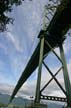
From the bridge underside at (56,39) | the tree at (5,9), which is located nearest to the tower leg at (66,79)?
the bridge underside at (56,39)

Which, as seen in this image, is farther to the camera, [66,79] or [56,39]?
[56,39]

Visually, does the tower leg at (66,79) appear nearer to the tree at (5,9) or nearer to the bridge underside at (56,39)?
the bridge underside at (56,39)

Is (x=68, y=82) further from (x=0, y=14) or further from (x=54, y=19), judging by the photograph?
(x=0, y=14)

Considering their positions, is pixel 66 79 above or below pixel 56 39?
below

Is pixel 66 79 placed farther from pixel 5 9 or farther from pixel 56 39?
pixel 5 9

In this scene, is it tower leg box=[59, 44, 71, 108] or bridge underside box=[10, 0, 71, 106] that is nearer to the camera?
bridge underside box=[10, 0, 71, 106]

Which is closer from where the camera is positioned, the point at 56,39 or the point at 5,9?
the point at 5,9

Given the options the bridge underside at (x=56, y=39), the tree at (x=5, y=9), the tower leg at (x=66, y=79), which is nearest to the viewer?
the tree at (x=5, y=9)

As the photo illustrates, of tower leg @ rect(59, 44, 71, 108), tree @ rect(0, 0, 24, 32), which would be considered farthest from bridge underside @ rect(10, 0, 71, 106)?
tree @ rect(0, 0, 24, 32)

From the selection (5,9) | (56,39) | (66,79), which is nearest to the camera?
(5,9)

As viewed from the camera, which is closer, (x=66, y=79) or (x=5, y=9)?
(x=5, y=9)

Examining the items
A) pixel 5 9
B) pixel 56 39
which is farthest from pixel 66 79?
pixel 5 9

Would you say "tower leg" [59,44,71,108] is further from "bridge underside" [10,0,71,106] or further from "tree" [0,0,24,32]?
"tree" [0,0,24,32]

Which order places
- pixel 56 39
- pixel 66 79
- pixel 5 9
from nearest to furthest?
pixel 5 9
pixel 66 79
pixel 56 39
